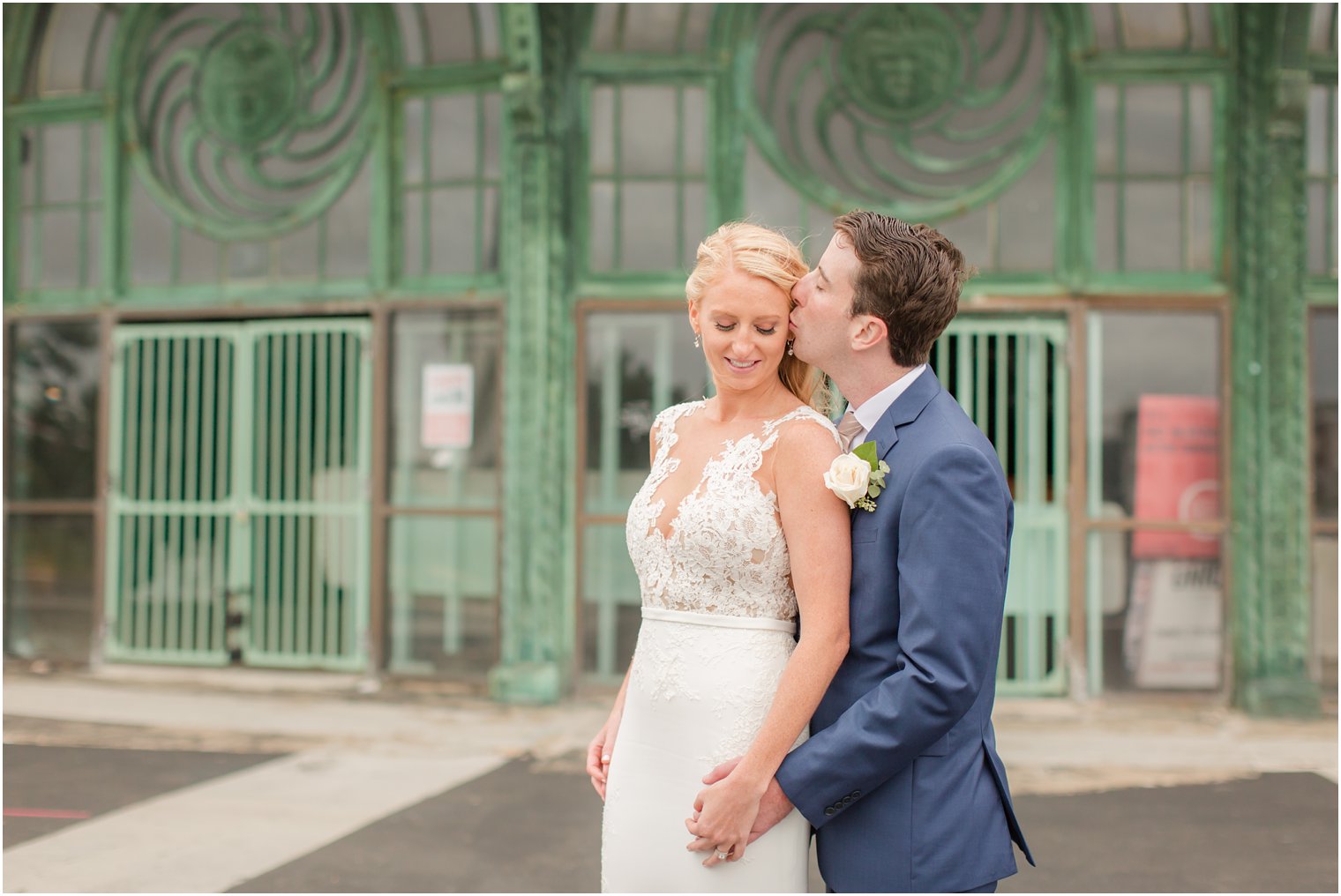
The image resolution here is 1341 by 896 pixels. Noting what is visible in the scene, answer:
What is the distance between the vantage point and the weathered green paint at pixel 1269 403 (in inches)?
288

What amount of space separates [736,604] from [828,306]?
567 mm

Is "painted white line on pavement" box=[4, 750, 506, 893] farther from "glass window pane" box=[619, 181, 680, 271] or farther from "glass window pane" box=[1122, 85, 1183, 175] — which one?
"glass window pane" box=[1122, 85, 1183, 175]

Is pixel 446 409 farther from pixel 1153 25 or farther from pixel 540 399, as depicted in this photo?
pixel 1153 25

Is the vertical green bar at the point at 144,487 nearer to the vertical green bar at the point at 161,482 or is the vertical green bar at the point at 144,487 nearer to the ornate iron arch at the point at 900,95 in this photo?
the vertical green bar at the point at 161,482

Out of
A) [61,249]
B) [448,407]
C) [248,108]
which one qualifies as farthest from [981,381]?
[61,249]

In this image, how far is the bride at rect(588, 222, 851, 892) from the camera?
204 cm

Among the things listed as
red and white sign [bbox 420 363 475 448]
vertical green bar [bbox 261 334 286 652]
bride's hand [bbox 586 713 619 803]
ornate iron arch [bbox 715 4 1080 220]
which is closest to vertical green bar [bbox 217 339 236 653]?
vertical green bar [bbox 261 334 286 652]

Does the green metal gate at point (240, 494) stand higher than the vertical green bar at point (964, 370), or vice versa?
the vertical green bar at point (964, 370)

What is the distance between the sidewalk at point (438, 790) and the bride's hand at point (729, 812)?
7.99 ft

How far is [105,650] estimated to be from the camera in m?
8.55

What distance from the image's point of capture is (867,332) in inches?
81.6

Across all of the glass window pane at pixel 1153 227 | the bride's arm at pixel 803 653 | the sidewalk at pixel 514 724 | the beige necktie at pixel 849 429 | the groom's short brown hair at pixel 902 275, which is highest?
the glass window pane at pixel 1153 227

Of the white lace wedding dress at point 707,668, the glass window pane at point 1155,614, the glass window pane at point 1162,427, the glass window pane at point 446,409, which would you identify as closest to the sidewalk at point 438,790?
the glass window pane at point 1155,614

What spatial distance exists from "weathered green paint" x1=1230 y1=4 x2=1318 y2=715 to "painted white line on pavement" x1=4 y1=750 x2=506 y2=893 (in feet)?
15.5
